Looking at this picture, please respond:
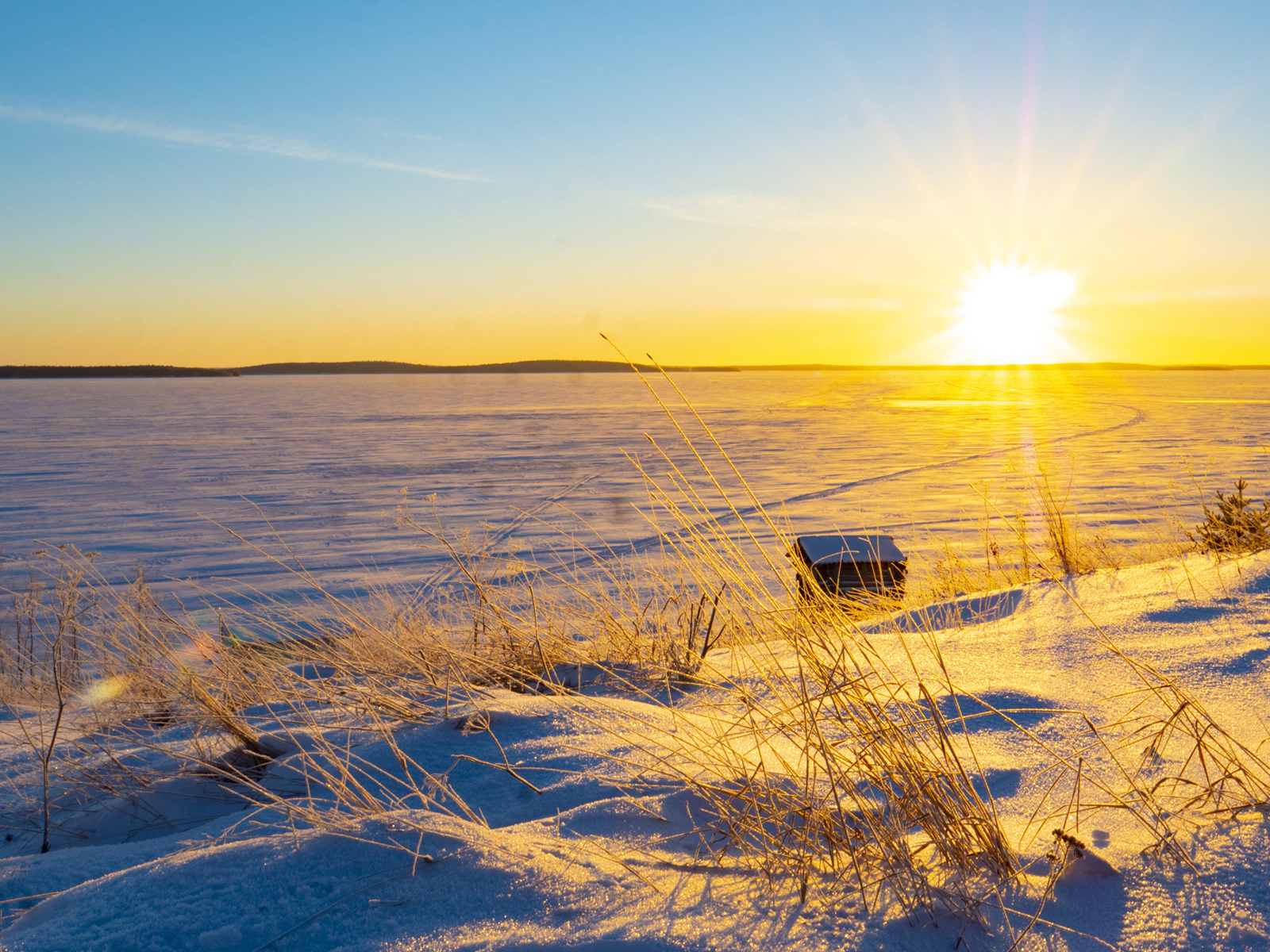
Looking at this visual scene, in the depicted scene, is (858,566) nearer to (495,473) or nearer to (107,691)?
(107,691)

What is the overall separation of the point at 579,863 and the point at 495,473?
16.8 meters

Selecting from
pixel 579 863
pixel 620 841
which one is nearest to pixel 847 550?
pixel 620 841

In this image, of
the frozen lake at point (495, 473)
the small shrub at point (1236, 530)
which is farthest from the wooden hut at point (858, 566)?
the small shrub at point (1236, 530)

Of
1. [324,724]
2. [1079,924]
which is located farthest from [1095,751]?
[324,724]

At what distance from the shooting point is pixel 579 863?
4.39 ft

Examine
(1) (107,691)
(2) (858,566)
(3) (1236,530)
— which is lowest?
(1) (107,691)

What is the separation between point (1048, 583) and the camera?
3.89 meters

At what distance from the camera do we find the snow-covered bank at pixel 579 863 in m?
1.15

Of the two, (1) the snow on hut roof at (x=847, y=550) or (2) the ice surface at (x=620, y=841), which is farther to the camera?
(1) the snow on hut roof at (x=847, y=550)

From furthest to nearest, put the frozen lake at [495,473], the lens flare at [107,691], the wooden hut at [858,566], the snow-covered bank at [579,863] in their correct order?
the frozen lake at [495,473] < the wooden hut at [858,566] < the lens flare at [107,691] < the snow-covered bank at [579,863]

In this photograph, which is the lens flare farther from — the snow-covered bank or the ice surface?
the snow-covered bank

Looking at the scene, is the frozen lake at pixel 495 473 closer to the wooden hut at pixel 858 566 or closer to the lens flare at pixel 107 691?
the wooden hut at pixel 858 566

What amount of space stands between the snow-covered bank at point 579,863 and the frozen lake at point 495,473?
1.28 m

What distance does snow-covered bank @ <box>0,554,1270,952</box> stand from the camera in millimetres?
1146
